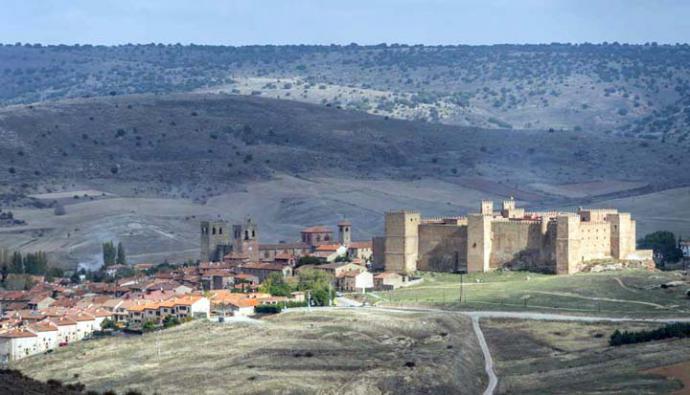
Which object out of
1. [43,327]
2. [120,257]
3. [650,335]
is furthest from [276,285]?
[650,335]

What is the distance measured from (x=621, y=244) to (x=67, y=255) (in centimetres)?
4497

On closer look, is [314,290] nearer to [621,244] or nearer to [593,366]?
[621,244]

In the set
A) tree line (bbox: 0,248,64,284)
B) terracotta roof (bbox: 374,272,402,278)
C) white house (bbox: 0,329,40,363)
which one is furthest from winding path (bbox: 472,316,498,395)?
tree line (bbox: 0,248,64,284)

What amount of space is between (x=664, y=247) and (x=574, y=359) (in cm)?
3586

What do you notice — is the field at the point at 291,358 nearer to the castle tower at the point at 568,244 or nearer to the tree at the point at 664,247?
the castle tower at the point at 568,244

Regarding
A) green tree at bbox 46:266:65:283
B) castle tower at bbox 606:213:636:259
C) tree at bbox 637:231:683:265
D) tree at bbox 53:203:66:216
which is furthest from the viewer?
tree at bbox 53:203:66:216

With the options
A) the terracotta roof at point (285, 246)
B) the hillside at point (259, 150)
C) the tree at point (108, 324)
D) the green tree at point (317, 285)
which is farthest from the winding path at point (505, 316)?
the hillside at point (259, 150)

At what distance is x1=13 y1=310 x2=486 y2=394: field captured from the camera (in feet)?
206

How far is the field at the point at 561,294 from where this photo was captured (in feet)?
255

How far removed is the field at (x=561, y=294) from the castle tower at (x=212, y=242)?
23540 mm

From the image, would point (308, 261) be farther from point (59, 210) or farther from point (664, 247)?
point (59, 210)

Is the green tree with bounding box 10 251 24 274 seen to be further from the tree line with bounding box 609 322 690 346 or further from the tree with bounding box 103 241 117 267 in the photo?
the tree line with bounding box 609 322 690 346

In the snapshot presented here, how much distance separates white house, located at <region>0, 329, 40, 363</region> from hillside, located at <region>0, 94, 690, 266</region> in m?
38.9

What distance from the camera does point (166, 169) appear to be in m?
165
